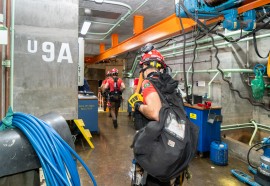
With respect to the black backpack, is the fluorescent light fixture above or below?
above

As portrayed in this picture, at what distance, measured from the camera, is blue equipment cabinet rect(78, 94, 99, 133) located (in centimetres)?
436

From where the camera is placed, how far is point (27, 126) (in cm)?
75

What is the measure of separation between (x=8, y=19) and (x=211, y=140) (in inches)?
138

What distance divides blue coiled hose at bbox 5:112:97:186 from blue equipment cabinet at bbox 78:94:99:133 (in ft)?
11.9

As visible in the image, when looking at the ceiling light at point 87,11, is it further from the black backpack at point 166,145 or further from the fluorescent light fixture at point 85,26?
the black backpack at point 166,145

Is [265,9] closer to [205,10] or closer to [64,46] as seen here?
[205,10]

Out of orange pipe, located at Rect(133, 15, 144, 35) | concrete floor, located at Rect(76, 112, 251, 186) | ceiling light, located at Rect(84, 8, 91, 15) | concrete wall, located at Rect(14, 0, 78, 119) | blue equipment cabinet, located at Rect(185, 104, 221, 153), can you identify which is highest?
ceiling light, located at Rect(84, 8, 91, 15)

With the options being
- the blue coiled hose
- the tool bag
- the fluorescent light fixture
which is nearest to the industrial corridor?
the blue coiled hose

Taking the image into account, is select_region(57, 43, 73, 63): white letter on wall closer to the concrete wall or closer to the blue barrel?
the concrete wall

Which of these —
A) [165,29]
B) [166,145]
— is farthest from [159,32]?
[166,145]

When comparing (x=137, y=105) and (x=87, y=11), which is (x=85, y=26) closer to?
(x=87, y=11)

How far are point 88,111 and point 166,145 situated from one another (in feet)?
11.0

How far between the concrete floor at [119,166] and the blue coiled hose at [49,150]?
206 cm

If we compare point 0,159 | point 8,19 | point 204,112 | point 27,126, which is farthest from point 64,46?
point 204,112
